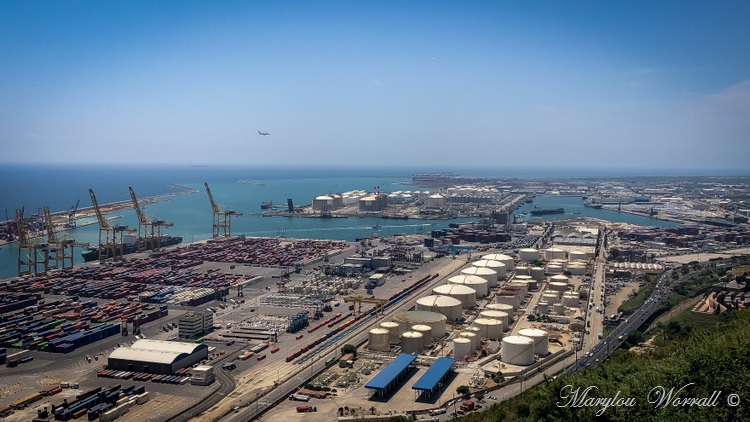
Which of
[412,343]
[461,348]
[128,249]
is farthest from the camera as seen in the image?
[128,249]

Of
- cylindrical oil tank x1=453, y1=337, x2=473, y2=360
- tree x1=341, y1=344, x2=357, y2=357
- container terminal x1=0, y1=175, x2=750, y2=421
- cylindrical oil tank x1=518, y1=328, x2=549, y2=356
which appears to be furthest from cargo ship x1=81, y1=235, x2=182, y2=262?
cylindrical oil tank x1=518, y1=328, x2=549, y2=356

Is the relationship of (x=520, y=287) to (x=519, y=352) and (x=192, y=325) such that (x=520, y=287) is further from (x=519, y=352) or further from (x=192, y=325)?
(x=192, y=325)

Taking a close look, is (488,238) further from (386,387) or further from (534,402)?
(534,402)

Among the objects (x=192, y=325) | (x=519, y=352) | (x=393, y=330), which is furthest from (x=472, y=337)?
(x=192, y=325)

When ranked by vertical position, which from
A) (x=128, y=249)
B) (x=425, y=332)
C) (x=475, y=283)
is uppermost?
(x=475, y=283)

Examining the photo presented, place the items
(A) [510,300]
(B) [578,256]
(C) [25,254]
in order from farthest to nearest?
(C) [25,254], (B) [578,256], (A) [510,300]
